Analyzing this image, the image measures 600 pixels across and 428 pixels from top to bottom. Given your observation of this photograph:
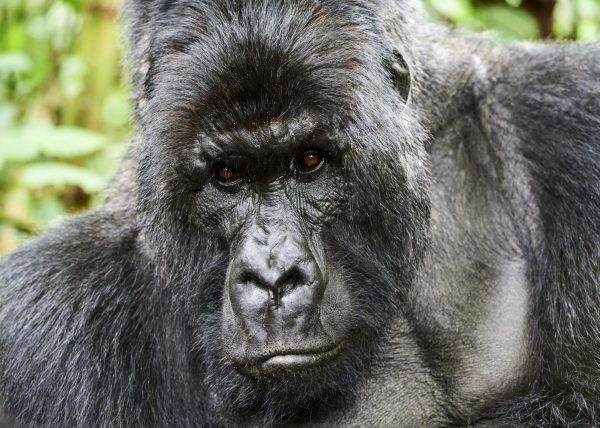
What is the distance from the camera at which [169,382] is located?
4395 millimetres

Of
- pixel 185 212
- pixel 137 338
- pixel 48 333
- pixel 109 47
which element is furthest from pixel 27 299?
pixel 109 47

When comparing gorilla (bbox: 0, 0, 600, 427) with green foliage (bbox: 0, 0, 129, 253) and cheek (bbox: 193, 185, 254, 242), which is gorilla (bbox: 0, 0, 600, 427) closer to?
cheek (bbox: 193, 185, 254, 242)

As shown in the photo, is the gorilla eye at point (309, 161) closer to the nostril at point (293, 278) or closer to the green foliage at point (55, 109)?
the nostril at point (293, 278)

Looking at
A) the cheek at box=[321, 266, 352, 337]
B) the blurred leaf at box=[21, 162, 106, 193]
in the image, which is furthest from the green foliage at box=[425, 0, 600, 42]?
the cheek at box=[321, 266, 352, 337]

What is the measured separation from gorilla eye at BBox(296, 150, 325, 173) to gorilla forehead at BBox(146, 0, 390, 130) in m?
0.20

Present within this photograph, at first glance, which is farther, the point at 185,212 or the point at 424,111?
the point at 424,111

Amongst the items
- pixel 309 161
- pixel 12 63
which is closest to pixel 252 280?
pixel 309 161

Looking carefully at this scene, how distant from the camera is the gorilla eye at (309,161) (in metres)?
3.77

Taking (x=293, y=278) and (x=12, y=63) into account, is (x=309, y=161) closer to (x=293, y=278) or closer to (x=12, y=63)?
(x=293, y=278)

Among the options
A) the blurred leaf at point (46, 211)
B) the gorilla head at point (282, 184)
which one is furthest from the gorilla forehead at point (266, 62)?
the blurred leaf at point (46, 211)

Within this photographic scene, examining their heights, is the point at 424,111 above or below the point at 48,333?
above

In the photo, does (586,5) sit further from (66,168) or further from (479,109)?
(66,168)

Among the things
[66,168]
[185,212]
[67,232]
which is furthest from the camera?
[66,168]

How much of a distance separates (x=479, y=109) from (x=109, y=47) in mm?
4456
